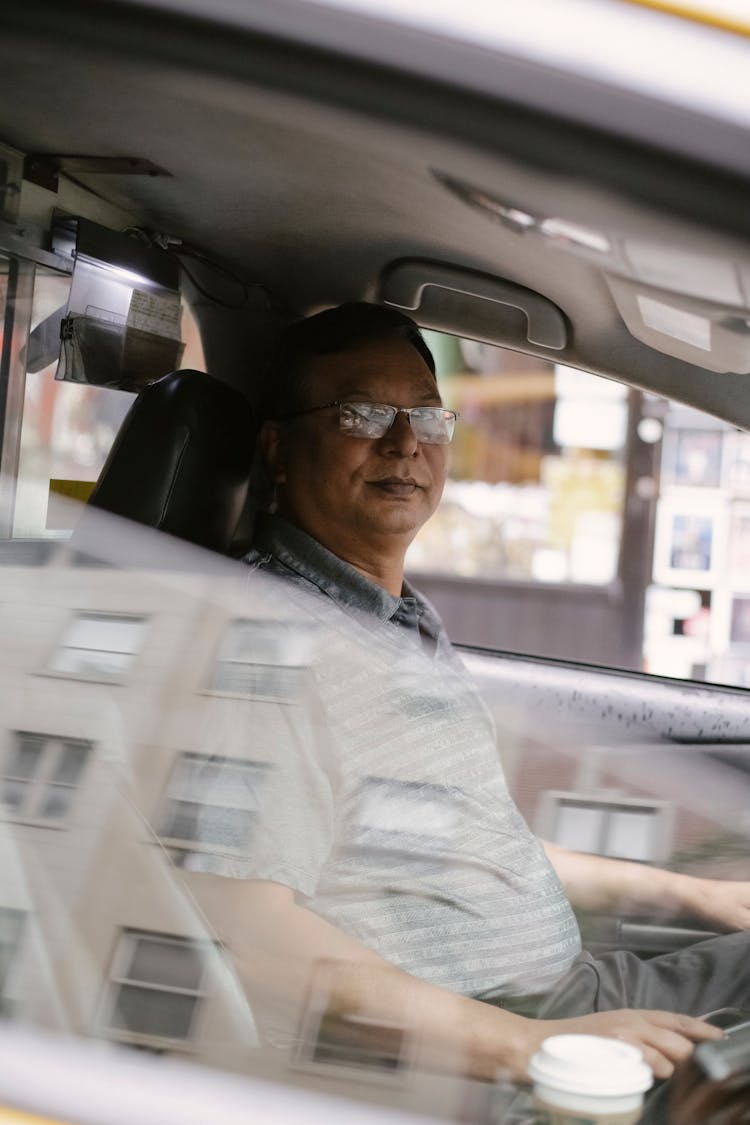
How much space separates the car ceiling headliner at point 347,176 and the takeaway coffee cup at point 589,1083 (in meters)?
0.66

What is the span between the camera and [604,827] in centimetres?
163

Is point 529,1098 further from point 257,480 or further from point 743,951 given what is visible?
point 257,480

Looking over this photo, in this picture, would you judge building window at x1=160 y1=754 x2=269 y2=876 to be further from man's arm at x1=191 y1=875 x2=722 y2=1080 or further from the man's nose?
the man's nose

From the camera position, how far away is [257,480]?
1843 millimetres

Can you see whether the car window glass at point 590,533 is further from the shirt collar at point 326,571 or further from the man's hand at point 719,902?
the man's hand at point 719,902

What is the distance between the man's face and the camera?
181cm

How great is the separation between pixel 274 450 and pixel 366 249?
0.37 metres

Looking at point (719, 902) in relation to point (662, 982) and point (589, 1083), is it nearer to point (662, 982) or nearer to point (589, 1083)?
point (662, 982)

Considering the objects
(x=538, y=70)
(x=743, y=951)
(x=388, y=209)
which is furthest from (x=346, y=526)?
(x=538, y=70)

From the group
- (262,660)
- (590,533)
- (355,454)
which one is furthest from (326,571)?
(590,533)

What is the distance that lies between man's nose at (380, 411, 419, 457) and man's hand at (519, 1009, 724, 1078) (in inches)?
34.3

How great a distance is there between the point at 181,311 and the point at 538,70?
1.07 metres

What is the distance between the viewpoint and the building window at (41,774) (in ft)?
3.67

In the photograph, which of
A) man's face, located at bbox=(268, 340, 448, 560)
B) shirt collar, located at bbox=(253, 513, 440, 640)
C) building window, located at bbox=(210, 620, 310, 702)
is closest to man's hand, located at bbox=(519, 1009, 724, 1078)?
building window, located at bbox=(210, 620, 310, 702)
